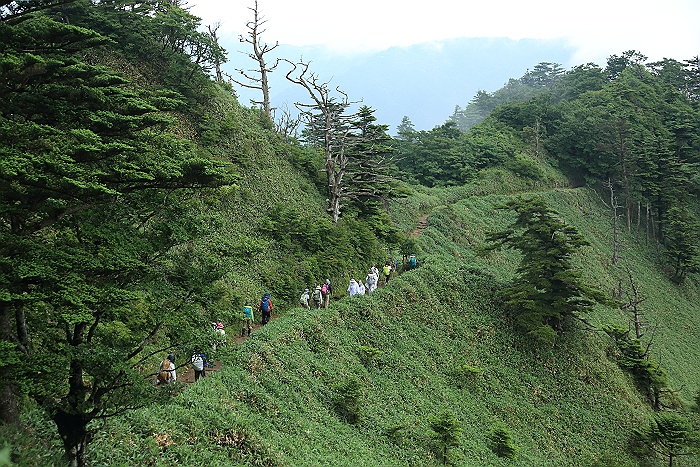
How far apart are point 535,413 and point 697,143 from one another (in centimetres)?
4480

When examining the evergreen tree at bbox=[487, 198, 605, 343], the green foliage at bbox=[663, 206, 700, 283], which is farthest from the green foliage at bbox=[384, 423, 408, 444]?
the green foliage at bbox=[663, 206, 700, 283]

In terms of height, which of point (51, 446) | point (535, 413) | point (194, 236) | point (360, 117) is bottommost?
point (535, 413)

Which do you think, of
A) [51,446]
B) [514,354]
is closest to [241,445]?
[51,446]

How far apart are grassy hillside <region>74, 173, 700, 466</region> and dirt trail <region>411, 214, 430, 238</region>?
1.67 m

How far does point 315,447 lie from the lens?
10773mm

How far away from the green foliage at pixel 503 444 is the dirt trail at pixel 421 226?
54.3ft

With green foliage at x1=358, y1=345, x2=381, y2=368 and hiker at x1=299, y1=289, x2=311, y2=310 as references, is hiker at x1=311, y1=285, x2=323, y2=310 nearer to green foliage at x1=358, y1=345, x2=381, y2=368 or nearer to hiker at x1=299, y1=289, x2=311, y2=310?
hiker at x1=299, y1=289, x2=311, y2=310

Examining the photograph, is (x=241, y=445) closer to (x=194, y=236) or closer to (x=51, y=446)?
(x=51, y=446)

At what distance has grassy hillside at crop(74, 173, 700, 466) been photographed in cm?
949

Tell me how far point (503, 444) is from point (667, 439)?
7226 mm

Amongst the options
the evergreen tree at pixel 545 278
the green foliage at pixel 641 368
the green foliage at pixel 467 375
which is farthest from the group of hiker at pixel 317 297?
the green foliage at pixel 641 368

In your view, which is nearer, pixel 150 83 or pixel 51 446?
pixel 51 446

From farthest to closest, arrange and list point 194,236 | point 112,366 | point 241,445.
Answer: point 241,445 → point 194,236 → point 112,366

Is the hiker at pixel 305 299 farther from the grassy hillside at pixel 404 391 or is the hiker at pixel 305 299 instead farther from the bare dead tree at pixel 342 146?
the bare dead tree at pixel 342 146
